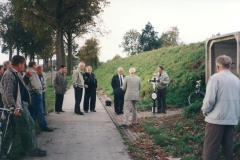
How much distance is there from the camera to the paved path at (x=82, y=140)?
612 cm

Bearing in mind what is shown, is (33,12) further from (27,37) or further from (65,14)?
(27,37)

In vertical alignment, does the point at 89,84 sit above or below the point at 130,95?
above

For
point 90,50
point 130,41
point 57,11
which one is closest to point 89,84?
point 57,11

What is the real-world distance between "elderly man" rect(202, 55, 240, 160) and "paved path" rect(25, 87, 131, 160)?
197 cm

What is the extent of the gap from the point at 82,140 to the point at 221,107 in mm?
3970

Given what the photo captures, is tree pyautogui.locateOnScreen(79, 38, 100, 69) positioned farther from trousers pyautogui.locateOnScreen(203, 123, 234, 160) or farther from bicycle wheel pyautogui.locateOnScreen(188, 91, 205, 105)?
trousers pyautogui.locateOnScreen(203, 123, 234, 160)

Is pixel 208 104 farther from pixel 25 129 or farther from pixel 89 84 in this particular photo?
pixel 89 84

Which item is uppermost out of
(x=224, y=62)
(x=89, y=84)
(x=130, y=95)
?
(x=224, y=62)

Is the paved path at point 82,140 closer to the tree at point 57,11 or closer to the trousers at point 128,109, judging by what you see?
the trousers at point 128,109

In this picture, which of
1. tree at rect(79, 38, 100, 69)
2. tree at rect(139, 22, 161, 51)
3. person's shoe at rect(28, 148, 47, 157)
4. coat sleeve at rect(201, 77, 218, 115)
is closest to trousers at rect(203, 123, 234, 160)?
coat sleeve at rect(201, 77, 218, 115)

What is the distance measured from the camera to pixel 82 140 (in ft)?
24.2

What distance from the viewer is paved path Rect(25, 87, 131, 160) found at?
241 inches

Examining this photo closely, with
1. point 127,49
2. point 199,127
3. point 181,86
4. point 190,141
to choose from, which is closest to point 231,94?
point 190,141

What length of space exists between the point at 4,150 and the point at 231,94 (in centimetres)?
439
